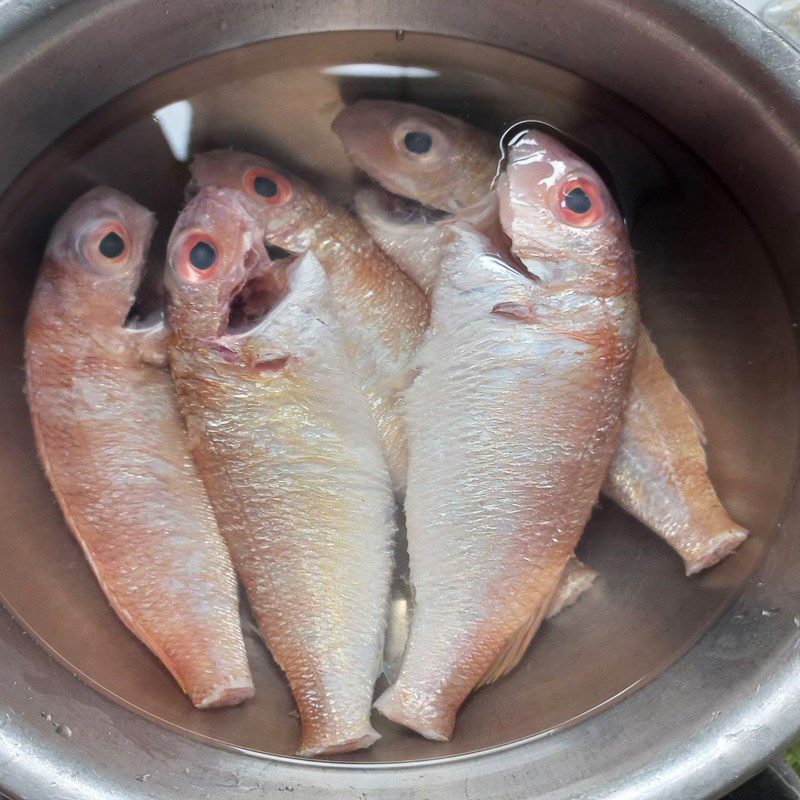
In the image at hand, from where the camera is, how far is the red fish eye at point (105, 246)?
1159mm

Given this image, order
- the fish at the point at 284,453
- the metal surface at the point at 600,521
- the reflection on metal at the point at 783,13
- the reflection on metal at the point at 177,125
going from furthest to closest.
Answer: the reflection on metal at the point at 177,125 → the reflection on metal at the point at 783,13 → the fish at the point at 284,453 → the metal surface at the point at 600,521

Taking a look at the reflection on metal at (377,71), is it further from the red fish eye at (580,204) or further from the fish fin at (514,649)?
the fish fin at (514,649)

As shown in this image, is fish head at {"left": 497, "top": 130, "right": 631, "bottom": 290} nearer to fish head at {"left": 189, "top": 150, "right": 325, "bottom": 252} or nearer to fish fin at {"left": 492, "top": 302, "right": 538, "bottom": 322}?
fish fin at {"left": 492, "top": 302, "right": 538, "bottom": 322}

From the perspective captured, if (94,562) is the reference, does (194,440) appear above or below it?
above

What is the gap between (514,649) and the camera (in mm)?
1155

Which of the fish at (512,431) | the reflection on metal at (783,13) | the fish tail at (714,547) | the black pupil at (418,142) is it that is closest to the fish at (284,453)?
the fish at (512,431)

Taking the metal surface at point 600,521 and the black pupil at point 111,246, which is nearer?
the metal surface at point 600,521

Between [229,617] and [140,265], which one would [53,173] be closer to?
[140,265]

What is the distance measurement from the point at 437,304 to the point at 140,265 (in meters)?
0.57

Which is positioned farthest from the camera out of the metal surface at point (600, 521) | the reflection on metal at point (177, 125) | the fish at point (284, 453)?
the reflection on metal at point (177, 125)

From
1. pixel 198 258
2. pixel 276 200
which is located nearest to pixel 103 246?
pixel 198 258

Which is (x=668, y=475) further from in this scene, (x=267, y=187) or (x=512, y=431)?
(x=267, y=187)

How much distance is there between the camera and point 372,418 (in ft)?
3.88

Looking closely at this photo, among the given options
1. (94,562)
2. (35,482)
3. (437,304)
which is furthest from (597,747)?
(35,482)
